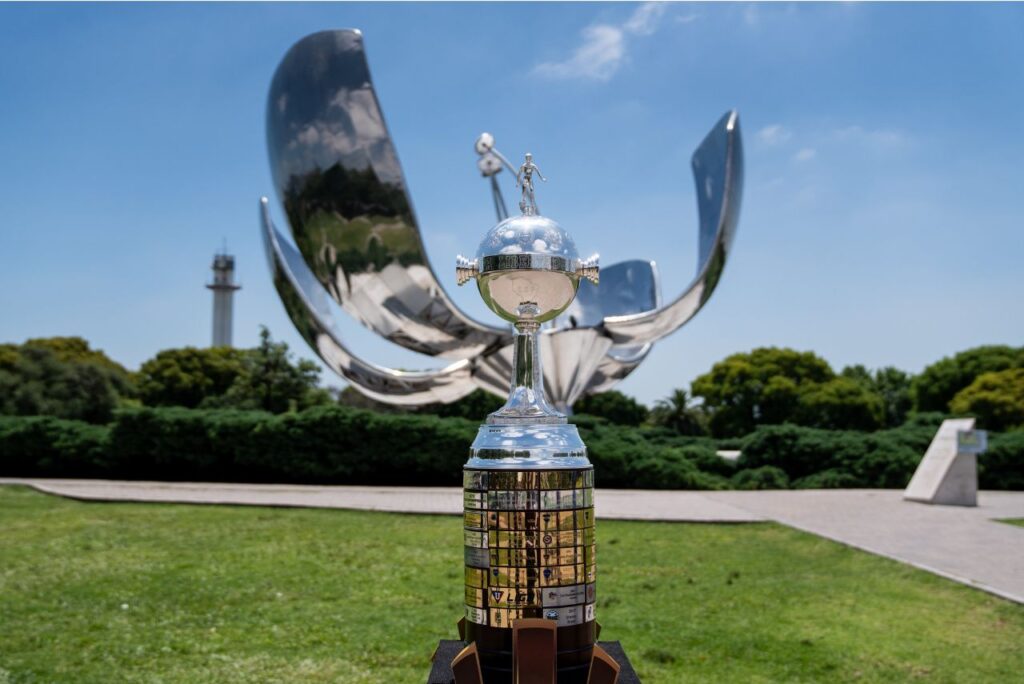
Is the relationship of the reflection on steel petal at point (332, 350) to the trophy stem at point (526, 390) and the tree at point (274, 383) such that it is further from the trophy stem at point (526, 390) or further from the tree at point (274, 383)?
the tree at point (274, 383)

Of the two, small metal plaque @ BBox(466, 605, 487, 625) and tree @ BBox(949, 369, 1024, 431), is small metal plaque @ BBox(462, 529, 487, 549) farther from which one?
tree @ BBox(949, 369, 1024, 431)

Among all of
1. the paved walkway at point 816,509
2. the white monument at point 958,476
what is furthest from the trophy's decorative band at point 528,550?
the white monument at point 958,476

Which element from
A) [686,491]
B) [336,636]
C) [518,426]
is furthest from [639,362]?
[518,426]

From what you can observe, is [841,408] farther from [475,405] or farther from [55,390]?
[55,390]

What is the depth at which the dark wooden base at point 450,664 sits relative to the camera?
2.38 m

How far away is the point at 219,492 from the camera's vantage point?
41.3ft

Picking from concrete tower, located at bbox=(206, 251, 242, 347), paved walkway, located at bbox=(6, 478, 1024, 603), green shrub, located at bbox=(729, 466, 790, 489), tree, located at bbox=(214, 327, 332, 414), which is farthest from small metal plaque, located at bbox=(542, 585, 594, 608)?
concrete tower, located at bbox=(206, 251, 242, 347)

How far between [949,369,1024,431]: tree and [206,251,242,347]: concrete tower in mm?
42353

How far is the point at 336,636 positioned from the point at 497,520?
9.65ft

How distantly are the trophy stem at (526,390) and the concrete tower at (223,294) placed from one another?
54885mm

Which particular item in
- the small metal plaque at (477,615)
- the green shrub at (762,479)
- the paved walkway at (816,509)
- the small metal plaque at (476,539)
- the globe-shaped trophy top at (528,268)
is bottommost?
the paved walkway at (816,509)

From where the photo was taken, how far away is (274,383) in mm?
22609

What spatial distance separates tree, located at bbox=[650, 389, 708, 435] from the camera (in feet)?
103

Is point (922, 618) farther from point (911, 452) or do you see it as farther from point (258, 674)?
point (911, 452)
